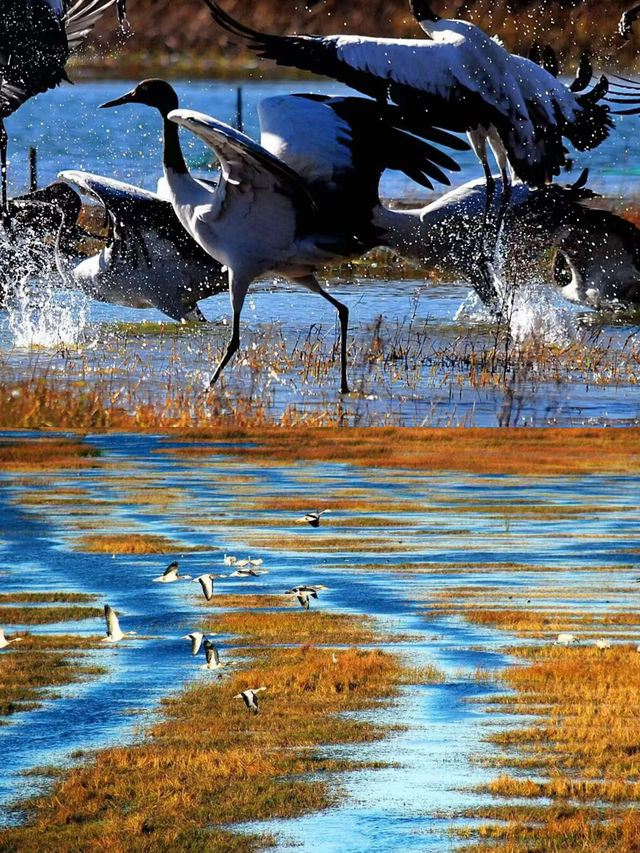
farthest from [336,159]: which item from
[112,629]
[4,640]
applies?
[4,640]

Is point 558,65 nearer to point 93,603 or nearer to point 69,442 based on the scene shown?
point 69,442

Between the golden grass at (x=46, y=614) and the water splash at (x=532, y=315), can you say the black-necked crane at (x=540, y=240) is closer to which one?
the water splash at (x=532, y=315)

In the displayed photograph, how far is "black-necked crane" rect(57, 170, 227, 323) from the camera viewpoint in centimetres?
846

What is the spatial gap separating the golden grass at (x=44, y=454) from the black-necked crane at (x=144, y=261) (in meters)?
2.19

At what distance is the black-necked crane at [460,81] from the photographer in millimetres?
7195

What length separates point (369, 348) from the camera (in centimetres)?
809

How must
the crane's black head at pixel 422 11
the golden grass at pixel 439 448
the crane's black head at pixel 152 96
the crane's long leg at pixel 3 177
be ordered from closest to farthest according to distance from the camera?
the golden grass at pixel 439 448 → the crane's black head at pixel 422 11 → the crane's black head at pixel 152 96 → the crane's long leg at pixel 3 177

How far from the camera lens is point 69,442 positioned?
6.53 m

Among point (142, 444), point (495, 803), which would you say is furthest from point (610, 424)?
point (495, 803)

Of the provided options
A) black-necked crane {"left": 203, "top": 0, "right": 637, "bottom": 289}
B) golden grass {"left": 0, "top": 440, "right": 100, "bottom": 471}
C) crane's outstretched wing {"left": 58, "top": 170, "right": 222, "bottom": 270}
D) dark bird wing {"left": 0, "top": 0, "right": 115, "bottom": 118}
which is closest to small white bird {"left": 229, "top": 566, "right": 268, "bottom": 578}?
golden grass {"left": 0, "top": 440, "right": 100, "bottom": 471}

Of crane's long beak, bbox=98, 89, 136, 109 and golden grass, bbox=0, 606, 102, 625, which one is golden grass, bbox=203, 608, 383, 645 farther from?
crane's long beak, bbox=98, 89, 136, 109

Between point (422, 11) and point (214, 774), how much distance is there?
5.24m

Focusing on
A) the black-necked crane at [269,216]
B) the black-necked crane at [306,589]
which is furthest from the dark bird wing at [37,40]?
the black-necked crane at [306,589]

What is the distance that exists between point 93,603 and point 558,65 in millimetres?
5120
